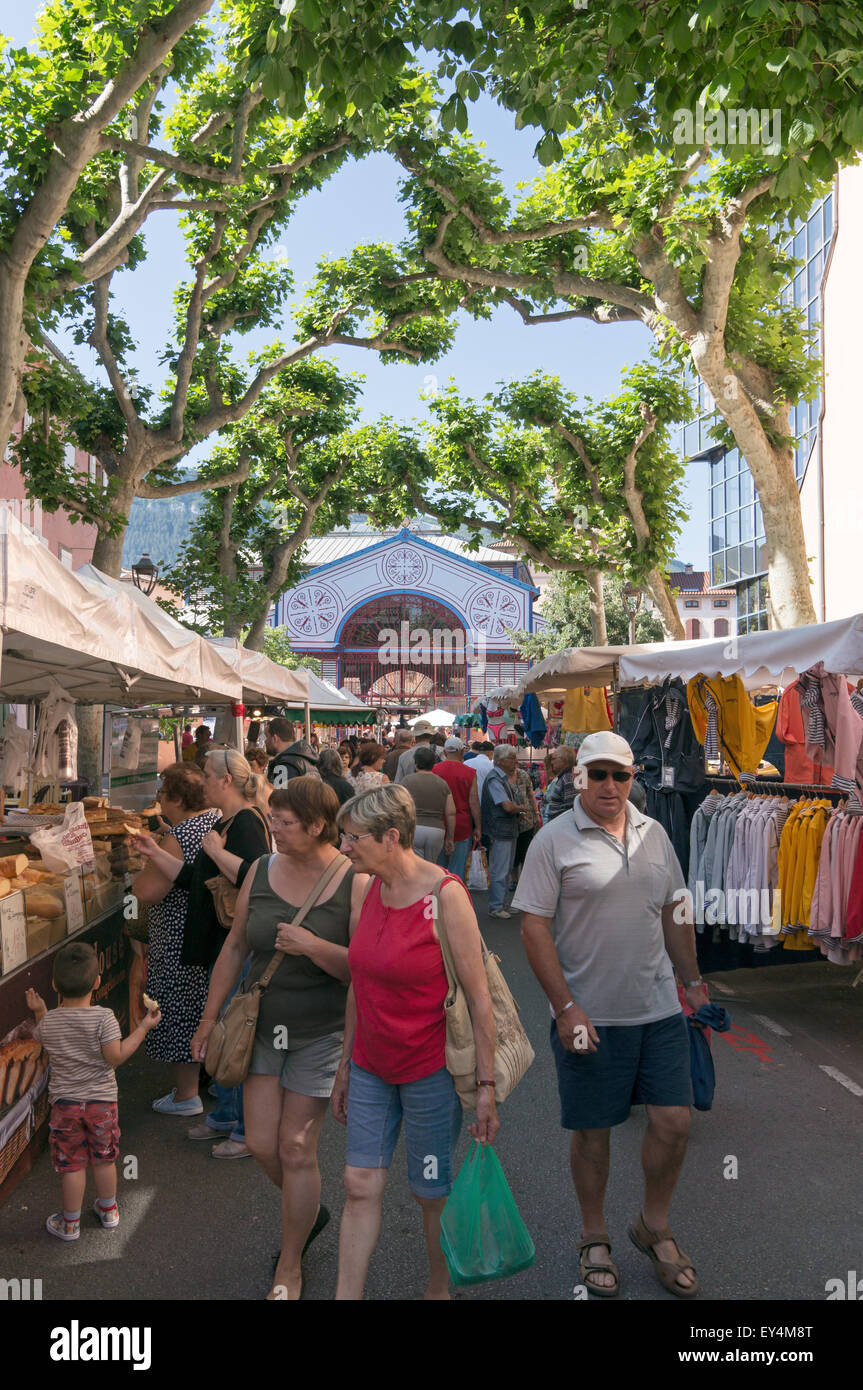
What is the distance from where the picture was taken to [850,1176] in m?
4.28

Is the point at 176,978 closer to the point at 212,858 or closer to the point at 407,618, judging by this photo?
the point at 212,858

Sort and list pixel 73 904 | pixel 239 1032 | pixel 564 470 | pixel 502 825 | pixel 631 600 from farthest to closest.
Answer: pixel 631 600 → pixel 564 470 → pixel 502 825 → pixel 73 904 → pixel 239 1032

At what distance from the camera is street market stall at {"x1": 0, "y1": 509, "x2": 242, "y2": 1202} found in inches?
161

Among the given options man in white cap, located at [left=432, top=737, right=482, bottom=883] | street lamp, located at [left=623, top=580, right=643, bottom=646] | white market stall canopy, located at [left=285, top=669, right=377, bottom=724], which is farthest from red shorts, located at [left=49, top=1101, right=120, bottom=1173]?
street lamp, located at [left=623, top=580, right=643, bottom=646]

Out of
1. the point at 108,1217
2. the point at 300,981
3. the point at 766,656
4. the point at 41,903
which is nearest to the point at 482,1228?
the point at 300,981

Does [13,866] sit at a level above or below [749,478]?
below

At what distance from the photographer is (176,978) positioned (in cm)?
488

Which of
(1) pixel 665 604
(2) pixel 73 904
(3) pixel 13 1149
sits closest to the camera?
(3) pixel 13 1149

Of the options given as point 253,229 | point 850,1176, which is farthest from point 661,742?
point 253,229

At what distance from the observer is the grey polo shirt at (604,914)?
3.37 m

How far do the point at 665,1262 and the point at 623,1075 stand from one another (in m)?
0.66

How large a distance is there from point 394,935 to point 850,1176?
104 inches

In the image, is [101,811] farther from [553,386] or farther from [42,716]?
[553,386]
